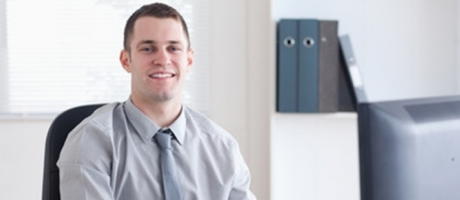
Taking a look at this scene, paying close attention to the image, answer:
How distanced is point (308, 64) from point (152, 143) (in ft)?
3.91

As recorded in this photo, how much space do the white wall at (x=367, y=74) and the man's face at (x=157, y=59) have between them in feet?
4.18

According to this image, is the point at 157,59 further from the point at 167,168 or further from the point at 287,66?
the point at 287,66

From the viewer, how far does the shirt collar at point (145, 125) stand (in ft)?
4.51

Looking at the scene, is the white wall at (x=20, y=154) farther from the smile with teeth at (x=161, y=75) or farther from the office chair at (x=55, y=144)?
the smile with teeth at (x=161, y=75)

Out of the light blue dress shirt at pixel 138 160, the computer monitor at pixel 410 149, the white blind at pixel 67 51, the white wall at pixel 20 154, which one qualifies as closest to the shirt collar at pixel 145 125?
the light blue dress shirt at pixel 138 160

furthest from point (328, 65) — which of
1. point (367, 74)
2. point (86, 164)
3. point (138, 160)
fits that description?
point (86, 164)

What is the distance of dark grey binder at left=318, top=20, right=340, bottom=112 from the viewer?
7.97ft

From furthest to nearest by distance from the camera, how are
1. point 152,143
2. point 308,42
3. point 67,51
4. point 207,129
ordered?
point 67,51 < point 308,42 < point 207,129 < point 152,143

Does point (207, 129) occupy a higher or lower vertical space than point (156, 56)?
lower

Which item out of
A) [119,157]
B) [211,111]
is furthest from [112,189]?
[211,111]

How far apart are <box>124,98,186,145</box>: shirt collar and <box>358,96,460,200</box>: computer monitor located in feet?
2.38

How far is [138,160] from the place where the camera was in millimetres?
1341

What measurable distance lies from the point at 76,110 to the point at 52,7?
1278mm

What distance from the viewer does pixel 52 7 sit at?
257cm
